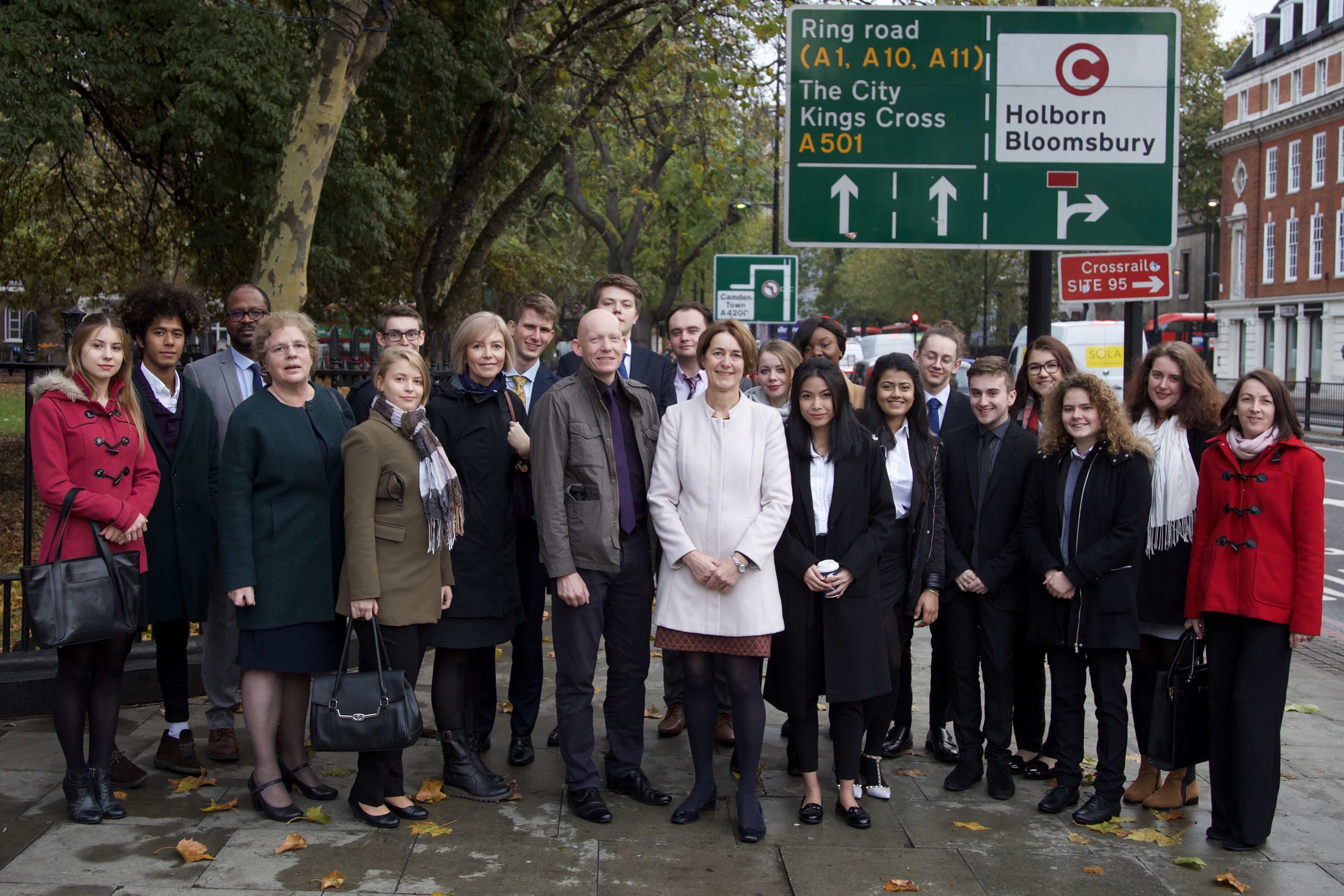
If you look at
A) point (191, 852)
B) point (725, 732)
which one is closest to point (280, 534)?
point (191, 852)

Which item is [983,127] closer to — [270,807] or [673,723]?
[673,723]

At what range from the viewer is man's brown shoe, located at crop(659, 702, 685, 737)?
5.86 m

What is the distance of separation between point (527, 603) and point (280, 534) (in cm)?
132

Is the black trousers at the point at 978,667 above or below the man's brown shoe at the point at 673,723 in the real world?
above

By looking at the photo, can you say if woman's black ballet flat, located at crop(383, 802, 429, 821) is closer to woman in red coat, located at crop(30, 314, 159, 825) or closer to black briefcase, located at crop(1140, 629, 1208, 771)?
woman in red coat, located at crop(30, 314, 159, 825)

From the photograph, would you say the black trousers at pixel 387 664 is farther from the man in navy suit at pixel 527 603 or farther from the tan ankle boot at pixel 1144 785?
the tan ankle boot at pixel 1144 785

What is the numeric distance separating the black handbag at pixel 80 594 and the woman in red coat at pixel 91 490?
0.06 metres

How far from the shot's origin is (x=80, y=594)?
4234 millimetres

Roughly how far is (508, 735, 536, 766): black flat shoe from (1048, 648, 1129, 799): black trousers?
92.1 inches

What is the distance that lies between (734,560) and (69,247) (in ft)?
42.8

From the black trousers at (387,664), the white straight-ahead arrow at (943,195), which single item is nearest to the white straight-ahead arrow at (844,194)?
the white straight-ahead arrow at (943,195)

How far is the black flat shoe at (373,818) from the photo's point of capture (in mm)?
4445

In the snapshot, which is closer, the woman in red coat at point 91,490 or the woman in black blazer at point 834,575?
the woman in red coat at point 91,490

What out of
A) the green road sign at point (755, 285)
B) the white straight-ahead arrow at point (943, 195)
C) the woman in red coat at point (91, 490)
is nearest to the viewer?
the woman in red coat at point (91, 490)
